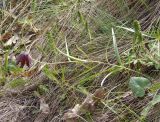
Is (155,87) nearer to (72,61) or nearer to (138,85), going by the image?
(138,85)

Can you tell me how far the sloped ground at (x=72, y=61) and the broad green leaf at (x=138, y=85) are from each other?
0.16 ft

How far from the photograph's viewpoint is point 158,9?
1.90 metres

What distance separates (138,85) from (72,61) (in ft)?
1.06

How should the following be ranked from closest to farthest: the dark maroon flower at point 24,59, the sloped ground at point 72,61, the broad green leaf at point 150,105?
the broad green leaf at point 150,105 < the sloped ground at point 72,61 < the dark maroon flower at point 24,59

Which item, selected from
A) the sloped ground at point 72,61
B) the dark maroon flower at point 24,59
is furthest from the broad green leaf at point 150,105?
the dark maroon flower at point 24,59

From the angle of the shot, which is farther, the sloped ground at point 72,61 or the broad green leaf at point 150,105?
the sloped ground at point 72,61

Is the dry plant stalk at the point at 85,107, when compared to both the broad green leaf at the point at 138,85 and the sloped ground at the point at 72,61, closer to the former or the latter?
the sloped ground at the point at 72,61

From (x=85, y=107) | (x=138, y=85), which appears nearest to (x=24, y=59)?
(x=85, y=107)

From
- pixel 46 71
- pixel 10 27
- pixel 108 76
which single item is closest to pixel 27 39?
pixel 10 27

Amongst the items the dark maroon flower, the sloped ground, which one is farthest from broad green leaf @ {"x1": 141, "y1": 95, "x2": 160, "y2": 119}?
the dark maroon flower

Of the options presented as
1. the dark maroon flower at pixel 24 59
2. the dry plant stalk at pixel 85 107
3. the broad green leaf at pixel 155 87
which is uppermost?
the dark maroon flower at pixel 24 59

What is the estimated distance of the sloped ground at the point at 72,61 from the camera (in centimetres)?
157

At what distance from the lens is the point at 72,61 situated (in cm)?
167

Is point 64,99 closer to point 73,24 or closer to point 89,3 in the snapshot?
point 73,24
